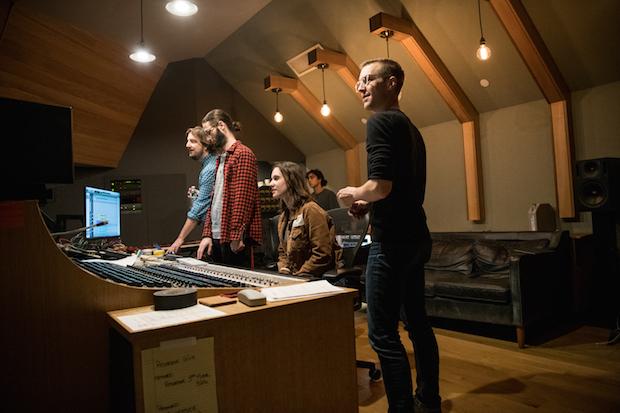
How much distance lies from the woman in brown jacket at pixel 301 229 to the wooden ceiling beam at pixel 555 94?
2.79 m

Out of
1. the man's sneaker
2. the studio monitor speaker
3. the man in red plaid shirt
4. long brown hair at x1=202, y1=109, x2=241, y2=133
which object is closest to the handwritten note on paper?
the man's sneaker

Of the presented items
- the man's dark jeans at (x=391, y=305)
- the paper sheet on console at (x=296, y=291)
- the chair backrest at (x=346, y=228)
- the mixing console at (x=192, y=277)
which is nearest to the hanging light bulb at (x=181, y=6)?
the chair backrest at (x=346, y=228)

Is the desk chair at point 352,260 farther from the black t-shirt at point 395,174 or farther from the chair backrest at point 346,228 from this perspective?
the black t-shirt at point 395,174

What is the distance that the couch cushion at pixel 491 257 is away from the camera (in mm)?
3705

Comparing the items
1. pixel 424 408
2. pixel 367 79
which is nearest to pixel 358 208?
pixel 367 79

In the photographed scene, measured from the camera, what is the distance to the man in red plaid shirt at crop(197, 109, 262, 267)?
2240 mm

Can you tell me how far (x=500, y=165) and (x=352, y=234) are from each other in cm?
209

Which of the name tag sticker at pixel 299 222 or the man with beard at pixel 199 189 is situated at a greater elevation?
the man with beard at pixel 199 189

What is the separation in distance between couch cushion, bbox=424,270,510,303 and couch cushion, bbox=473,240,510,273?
12cm

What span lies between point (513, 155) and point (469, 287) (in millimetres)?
Result: 2324

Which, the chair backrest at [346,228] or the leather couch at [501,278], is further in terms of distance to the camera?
the chair backrest at [346,228]

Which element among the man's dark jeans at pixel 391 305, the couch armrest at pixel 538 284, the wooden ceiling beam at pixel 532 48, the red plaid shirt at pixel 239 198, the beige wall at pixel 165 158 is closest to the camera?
the man's dark jeans at pixel 391 305

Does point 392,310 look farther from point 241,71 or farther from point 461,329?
point 241,71

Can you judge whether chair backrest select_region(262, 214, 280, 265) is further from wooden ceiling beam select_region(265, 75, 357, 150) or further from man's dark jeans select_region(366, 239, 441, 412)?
man's dark jeans select_region(366, 239, 441, 412)
